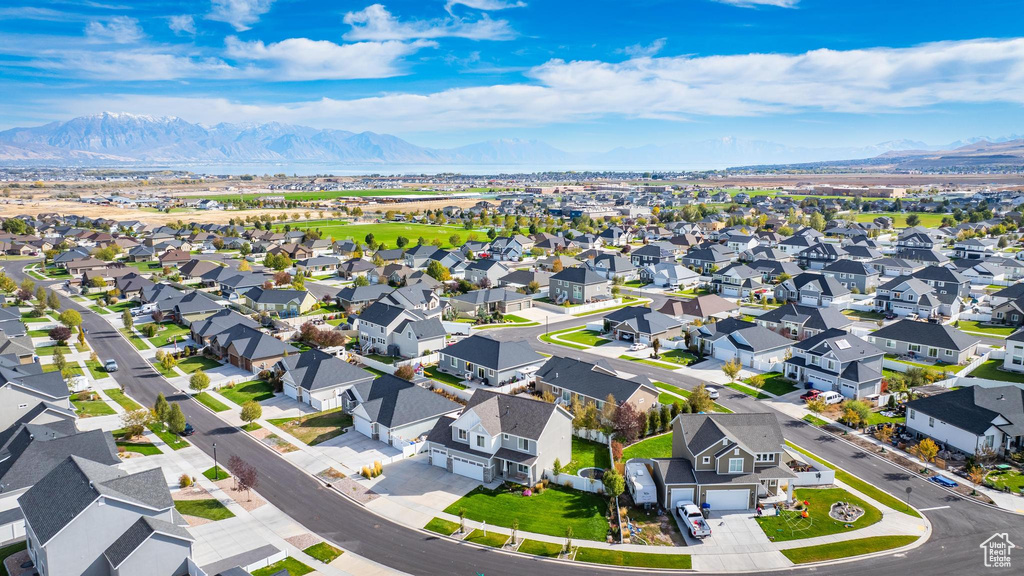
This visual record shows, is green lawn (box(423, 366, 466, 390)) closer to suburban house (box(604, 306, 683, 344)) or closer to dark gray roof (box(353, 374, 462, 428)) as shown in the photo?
dark gray roof (box(353, 374, 462, 428))

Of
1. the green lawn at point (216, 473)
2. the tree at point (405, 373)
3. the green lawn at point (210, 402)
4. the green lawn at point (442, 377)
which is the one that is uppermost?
the tree at point (405, 373)

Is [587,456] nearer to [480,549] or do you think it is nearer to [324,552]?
[480,549]

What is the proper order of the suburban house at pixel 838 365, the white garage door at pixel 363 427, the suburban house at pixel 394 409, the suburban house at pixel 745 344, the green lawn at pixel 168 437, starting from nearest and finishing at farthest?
1. the green lawn at pixel 168 437
2. the suburban house at pixel 394 409
3. the white garage door at pixel 363 427
4. the suburban house at pixel 838 365
5. the suburban house at pixel 745 344

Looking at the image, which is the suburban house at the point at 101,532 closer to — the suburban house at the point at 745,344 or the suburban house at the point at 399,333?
the suburban house at the point at 399,333

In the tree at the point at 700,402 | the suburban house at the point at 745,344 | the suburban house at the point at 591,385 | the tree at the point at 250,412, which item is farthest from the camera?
the suburban house at the point at 745,344

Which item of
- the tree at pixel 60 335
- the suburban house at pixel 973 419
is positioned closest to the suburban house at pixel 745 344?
the suburban house at pixel 973 419

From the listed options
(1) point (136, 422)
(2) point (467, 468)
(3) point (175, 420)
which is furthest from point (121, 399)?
(2) point (467, 468)

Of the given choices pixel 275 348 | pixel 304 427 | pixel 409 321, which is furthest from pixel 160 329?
pixel 304 427

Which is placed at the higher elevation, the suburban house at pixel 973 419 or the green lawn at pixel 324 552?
the suburban house at pixel 973 419
